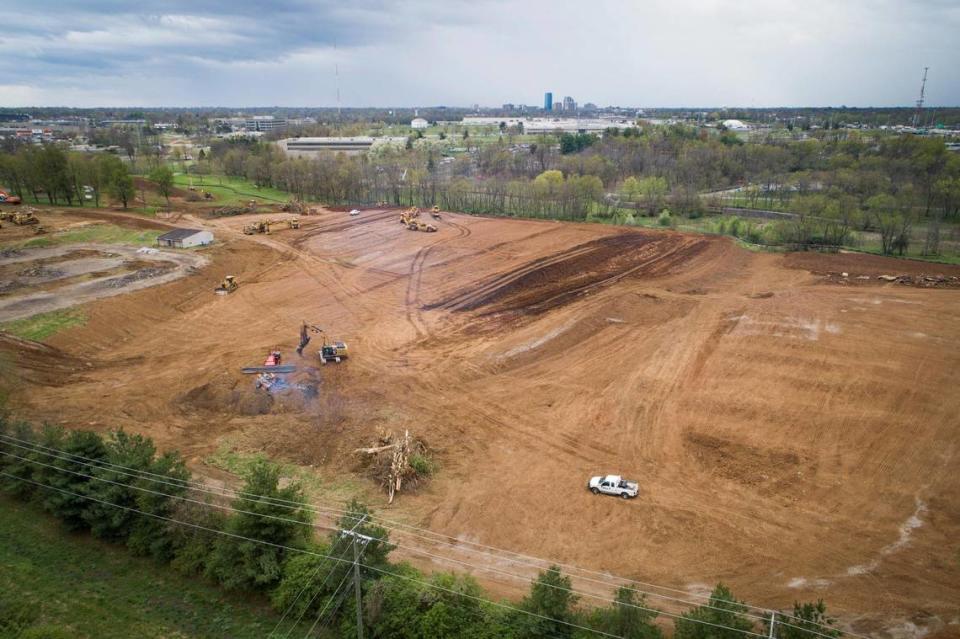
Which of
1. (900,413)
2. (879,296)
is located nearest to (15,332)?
(900,413)

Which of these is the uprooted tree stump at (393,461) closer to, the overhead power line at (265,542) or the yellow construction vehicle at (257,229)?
the overhead power line at (265,542)

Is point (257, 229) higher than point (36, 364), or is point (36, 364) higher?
point (257, 229)

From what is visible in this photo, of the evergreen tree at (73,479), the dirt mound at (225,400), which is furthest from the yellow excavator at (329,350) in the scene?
the evergreen tree at (73,479)

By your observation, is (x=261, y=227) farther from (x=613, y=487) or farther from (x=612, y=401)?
(x=613, y=487)

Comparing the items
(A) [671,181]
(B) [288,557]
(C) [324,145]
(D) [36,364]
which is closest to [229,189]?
(C) [324,145]

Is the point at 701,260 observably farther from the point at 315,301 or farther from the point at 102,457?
the point at 102,457
